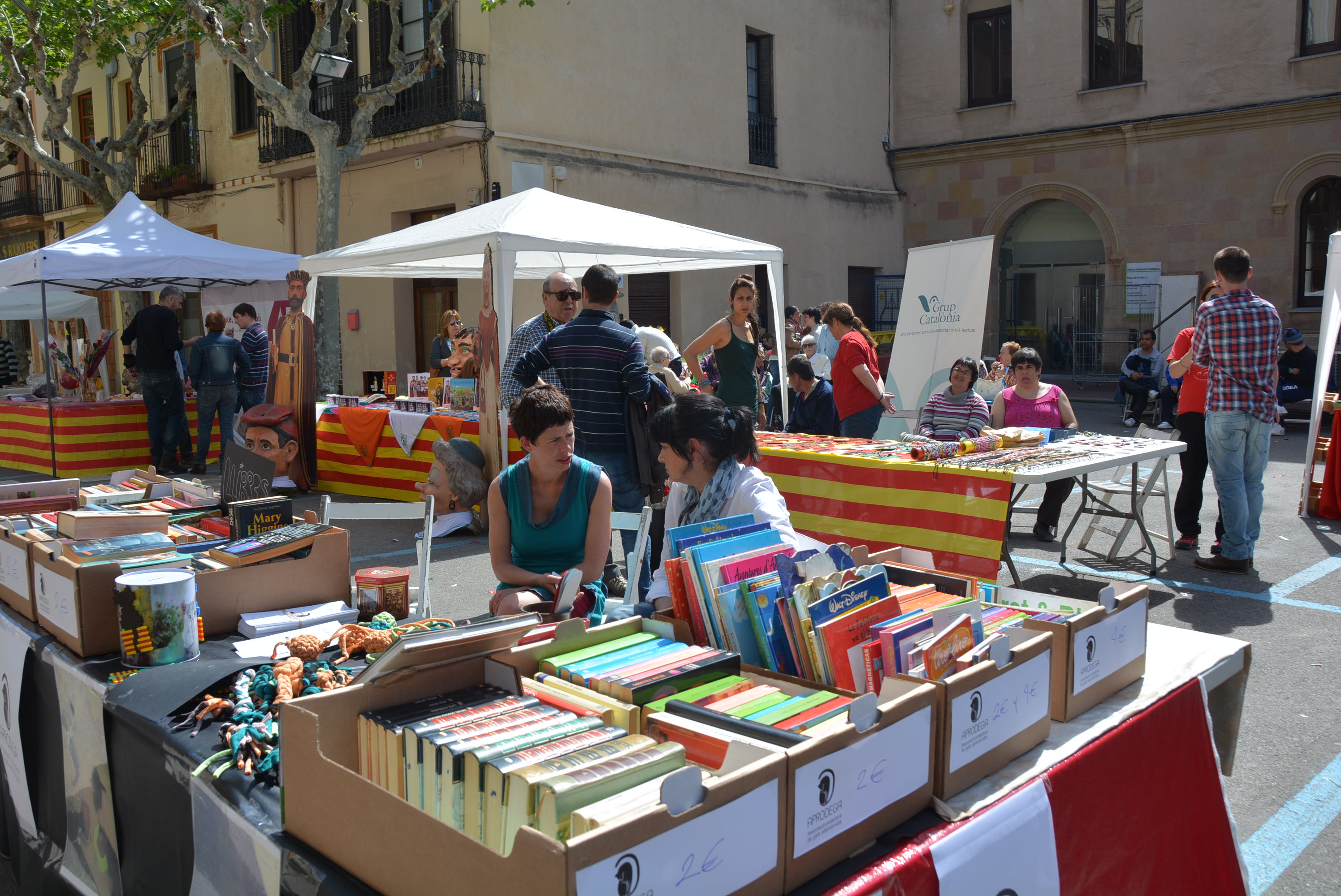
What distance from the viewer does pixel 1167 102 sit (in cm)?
1759

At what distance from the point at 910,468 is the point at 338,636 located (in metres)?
3.66

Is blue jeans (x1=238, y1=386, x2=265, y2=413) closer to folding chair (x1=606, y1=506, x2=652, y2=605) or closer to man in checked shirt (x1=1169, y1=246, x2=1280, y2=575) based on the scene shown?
folding chair (x1=606, y1=506, x2=652, y2=605)

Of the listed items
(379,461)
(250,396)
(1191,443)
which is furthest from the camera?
(250,396)

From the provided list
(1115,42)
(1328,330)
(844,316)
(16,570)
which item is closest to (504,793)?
(16,570)

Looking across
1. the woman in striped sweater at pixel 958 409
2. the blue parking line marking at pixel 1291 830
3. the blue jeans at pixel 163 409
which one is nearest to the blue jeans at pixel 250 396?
the blue jeans at pixel 163 409

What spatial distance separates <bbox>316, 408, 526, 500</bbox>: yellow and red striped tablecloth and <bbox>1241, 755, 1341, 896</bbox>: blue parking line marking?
5.61 meters

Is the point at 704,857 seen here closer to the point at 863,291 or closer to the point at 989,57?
the point at 863,291

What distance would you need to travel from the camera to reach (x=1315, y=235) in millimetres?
16672

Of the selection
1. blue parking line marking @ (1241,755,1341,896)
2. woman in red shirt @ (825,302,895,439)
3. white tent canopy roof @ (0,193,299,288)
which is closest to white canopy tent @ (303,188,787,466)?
woman in red shirt @ (825,302,895,439)

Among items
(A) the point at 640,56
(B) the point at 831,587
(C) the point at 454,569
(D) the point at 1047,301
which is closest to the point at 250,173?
(A) the point at 640,56

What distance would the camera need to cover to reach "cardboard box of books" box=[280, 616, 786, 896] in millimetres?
1204

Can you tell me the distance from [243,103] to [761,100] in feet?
31.2

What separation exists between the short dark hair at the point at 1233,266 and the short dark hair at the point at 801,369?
2837 mm

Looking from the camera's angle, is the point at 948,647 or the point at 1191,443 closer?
the point at 948,647
